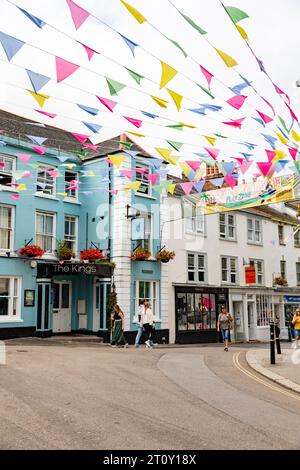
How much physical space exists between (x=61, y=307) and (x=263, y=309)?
15.8m

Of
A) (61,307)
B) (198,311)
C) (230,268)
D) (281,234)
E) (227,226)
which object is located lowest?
(198,311)

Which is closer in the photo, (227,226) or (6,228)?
(6,228)

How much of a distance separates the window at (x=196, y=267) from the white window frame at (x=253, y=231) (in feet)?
17.9

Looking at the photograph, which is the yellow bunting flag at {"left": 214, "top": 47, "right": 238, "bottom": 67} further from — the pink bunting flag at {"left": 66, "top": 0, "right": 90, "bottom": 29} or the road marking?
the road marking

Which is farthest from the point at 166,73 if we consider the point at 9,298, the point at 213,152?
the point at 9,298

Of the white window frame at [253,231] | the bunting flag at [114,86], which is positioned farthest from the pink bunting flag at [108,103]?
the white window frame at [253,231]

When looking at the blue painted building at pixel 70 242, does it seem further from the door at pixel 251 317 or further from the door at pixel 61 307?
the door at pixel 251 317

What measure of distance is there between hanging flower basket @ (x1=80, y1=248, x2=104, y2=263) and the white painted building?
433 centimetres

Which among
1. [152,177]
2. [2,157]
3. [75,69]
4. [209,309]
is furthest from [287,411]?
[209,309]

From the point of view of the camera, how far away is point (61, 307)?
79.3ft

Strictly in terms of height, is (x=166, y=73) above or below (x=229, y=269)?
above

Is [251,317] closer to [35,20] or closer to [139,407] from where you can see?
[139,407]

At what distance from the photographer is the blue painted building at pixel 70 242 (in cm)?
2173
